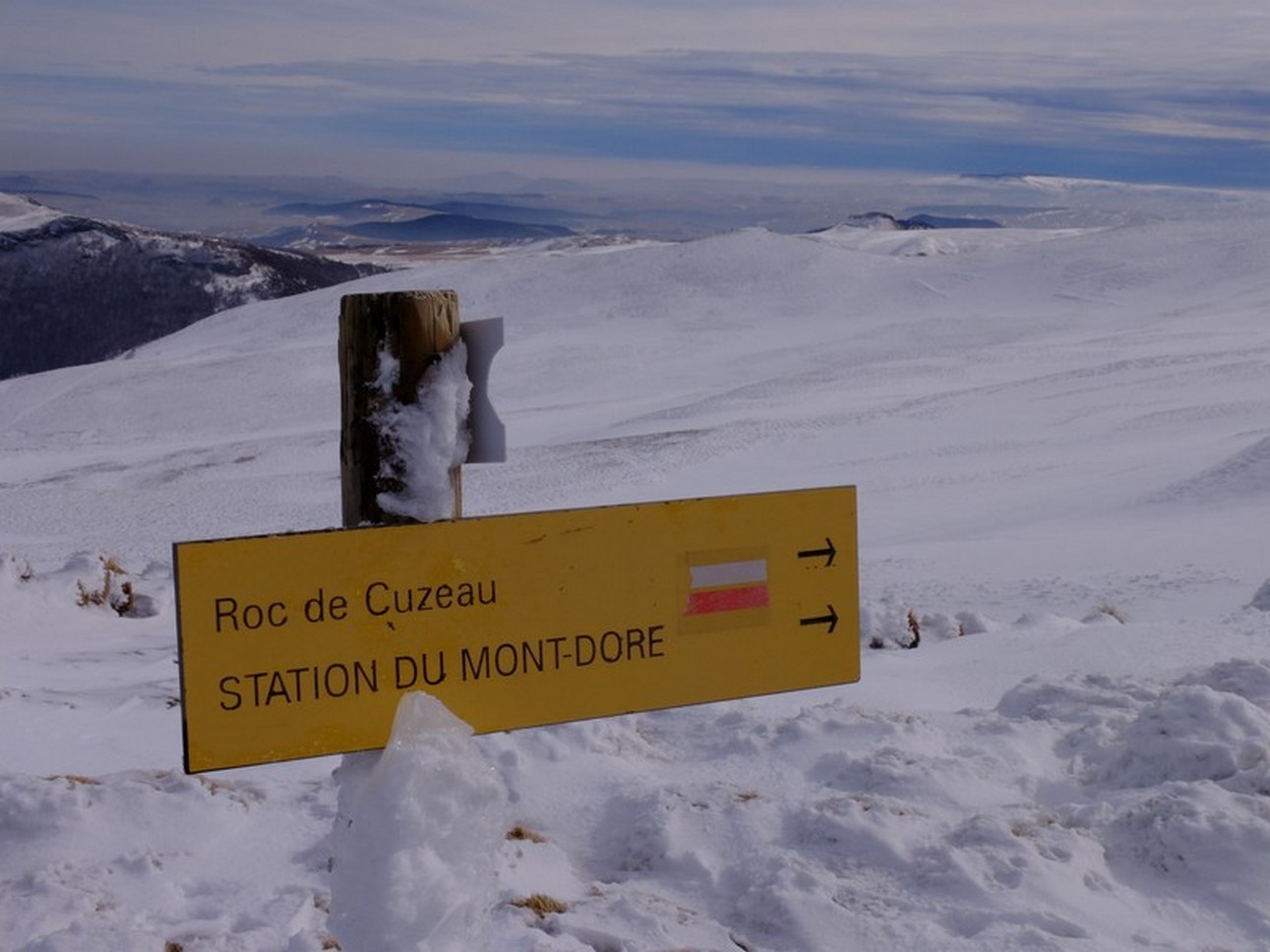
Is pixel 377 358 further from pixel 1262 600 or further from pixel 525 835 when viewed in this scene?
pixel 1262 600

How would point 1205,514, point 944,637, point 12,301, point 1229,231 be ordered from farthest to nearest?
1. point 12,301
2. point 1229,231
3. point 1205,514
4. point 944,637

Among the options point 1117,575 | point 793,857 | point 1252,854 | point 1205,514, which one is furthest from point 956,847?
point 1205,514

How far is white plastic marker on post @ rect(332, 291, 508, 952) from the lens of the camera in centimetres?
239

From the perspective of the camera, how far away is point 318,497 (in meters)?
13.5

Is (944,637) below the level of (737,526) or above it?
below

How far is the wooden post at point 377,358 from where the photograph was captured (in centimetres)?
257

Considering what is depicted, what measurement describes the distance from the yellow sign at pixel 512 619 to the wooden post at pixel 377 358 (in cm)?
17

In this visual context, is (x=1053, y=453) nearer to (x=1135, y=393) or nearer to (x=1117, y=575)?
(x=1135, y=393)

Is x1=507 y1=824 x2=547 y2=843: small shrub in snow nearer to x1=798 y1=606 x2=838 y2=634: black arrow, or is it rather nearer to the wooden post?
x1=798 y1=606 x2=838 y2=634: black arrow

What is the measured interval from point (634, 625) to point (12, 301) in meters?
Answer: 63.3

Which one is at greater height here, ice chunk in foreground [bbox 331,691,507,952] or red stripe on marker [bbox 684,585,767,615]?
red stripe on marker [bbox 684,585,767,615]

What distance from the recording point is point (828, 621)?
281cm

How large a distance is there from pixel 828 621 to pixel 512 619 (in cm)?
68

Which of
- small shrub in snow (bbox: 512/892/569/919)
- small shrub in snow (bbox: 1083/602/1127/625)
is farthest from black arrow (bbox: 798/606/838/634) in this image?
small shrub in snow (bbox: 1083/602/1127/625)
